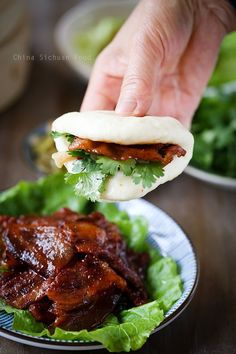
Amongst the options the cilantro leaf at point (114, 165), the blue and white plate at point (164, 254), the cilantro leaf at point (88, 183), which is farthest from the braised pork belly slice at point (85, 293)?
the cilantro leaf at point (114, 165)

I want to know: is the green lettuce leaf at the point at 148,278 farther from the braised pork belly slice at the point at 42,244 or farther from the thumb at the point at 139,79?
the thumb at the point at 139,79

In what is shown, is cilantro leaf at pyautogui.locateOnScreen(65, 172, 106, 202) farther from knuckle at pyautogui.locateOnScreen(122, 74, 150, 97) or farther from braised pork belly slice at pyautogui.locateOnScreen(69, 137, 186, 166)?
knuckle at pyautogui.locateOnScreen(122, 74, 150, 97)

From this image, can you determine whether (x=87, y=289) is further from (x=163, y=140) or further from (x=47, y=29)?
(x=47, y=29)

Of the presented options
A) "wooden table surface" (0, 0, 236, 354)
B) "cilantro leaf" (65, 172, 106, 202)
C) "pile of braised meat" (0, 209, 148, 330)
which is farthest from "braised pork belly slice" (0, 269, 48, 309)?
"cilantro leaf" (65, 172, 106, 202)

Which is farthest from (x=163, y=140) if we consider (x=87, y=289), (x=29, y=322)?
(x=29, y=322)

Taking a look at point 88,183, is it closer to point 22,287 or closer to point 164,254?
point 22,287

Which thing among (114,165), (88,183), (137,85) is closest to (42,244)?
(88,183)

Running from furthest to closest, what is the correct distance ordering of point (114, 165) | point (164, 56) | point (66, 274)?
point (164, 56)
point (66, 274)
point (114, 165)
